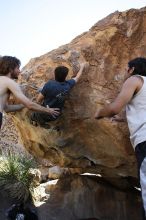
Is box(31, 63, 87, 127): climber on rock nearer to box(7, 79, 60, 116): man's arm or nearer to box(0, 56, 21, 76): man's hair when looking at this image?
box(7, 79, 60, 116): man's arm

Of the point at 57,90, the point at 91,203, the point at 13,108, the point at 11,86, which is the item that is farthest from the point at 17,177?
the point at 11,86

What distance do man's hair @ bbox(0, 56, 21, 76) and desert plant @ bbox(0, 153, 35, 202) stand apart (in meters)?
4.03

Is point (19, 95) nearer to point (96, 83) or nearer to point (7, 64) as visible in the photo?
point (7, 64)

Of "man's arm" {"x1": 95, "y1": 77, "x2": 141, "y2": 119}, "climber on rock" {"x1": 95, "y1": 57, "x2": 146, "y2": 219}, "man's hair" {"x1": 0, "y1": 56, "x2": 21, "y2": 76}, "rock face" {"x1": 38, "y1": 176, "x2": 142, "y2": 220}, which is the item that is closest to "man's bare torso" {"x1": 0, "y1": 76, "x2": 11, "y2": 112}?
"man's hair" {"x1": 0, "y1": 56, "x2": 21, "y2": 76}

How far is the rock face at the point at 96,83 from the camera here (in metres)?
5.74

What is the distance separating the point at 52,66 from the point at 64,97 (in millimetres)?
819

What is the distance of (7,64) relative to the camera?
16.9ft

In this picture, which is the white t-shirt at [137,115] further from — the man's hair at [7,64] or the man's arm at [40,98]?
the man's hair at [7,64]

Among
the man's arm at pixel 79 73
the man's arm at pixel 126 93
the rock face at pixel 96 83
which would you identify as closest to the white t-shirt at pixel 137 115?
the man's arm at pixel 126 93

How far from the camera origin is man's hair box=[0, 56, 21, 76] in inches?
203

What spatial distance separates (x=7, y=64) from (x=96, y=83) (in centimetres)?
145

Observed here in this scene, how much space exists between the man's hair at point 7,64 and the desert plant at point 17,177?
4.03 metres

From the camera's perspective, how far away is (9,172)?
9555 mm

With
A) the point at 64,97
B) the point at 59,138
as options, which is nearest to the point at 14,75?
the point at 64,97
